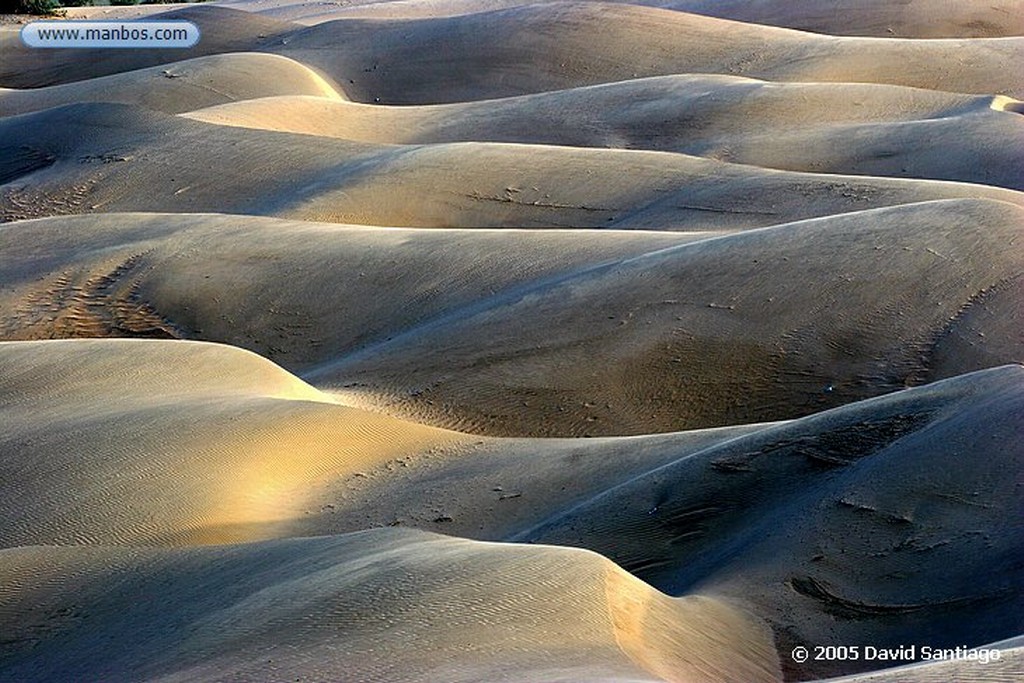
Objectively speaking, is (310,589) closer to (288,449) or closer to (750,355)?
(288,449)

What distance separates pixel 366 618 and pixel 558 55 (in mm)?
9749

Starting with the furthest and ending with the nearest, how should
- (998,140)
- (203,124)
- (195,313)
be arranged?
1. (203,124)
2. (998,140)
3. (195,313)

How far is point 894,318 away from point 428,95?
7492 mm

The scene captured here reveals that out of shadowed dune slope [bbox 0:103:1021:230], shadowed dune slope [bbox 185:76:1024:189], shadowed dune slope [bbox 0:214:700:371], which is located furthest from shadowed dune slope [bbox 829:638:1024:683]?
shadowed dune slope [bbox 185:76:1024:189]

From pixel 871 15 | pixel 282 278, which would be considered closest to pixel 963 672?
pixel 282 278

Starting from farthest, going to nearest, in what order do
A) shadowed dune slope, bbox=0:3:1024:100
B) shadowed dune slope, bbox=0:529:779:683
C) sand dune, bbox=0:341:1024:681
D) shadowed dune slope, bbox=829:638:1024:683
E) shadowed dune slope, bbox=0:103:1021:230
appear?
shadowed dune slope, bbox=0:3:1024:100
shadowed dune slope, bbox=0:103:1021:230
sand dune, bbox=0:341:1024:681
shadowed dune slope, bbox=0:529:779:683
shadowed dune slope, bbox=829:638:1024:683

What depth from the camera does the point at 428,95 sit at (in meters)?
12.4

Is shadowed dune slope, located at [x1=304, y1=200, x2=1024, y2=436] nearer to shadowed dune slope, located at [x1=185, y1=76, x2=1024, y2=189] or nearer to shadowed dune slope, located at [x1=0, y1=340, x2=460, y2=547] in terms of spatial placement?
shadowed dune slope, located at [x1=0, y1=340, x2=460, y2=547]

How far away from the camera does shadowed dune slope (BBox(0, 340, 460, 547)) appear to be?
434 centimetres

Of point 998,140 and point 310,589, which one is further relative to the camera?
point 998,140

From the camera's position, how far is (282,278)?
6746 millimetres

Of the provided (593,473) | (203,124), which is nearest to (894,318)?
(593,473)

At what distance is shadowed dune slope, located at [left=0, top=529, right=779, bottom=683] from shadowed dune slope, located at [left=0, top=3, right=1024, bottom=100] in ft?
27.2

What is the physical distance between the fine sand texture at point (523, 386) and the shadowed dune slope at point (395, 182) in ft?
0.09
